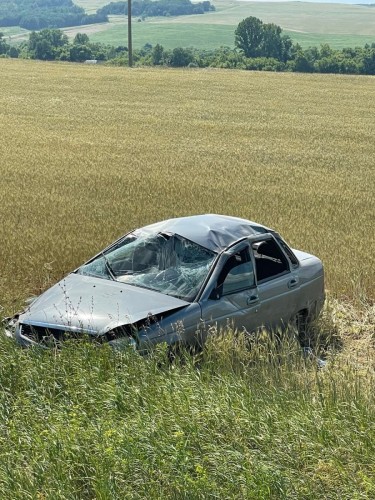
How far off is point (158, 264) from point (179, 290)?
51cm

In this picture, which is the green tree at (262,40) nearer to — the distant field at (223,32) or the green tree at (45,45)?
the green tree at (45,45)

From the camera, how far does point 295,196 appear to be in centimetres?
1802

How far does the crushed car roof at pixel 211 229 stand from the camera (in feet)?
27.0

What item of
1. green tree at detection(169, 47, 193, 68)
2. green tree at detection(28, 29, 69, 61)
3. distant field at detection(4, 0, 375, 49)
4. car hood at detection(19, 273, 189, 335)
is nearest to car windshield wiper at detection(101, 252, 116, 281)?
car hood at detection(19, 273, 189, 335)

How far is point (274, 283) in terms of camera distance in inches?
336

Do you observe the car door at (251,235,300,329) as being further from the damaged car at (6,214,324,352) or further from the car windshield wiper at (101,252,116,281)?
the car windshield wiper at (101,252,116,281)

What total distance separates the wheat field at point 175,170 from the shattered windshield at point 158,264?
1850 mm

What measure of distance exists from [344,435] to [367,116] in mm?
35573

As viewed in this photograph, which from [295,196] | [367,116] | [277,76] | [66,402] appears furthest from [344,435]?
[277,76]

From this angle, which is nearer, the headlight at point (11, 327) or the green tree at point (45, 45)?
the headlight at point (11, 327)

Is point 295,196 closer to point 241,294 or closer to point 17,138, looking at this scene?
point 241,294

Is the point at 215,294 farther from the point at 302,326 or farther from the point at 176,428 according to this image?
the point at 176,428

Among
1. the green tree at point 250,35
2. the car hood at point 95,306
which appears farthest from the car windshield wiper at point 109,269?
the green tree at point 250,35

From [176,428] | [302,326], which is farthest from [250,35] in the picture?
[176,428]
